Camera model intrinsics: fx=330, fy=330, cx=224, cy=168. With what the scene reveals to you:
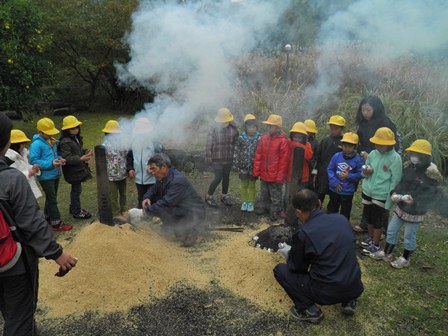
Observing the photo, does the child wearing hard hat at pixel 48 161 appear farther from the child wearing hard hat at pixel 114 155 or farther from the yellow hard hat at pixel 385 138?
the yellow hard hat at pixel 385 138

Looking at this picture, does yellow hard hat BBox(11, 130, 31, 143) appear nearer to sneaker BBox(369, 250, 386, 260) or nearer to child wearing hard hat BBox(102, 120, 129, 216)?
child wearing hard hat BBox(102, 120, 129, 216)

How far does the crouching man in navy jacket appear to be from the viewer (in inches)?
123

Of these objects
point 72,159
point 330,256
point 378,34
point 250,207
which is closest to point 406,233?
point 330,256

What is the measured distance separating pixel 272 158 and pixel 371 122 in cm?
166

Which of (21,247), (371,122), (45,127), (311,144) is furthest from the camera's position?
(311,144)

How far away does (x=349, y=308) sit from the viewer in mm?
3465

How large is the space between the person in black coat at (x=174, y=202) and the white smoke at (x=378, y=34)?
6.37 meters

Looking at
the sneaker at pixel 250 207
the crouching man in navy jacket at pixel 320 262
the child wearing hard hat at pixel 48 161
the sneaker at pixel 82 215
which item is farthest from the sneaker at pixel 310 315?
the sneaker at pixel 82 215

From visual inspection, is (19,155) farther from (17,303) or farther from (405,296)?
(405,296)

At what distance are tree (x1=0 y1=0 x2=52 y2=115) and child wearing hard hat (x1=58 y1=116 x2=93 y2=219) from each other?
18.6ft

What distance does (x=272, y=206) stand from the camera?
232 inches

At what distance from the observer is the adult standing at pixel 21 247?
243cm

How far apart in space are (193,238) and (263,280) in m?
1.40

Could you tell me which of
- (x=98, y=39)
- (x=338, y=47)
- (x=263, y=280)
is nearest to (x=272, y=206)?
(x=263, y=280)
